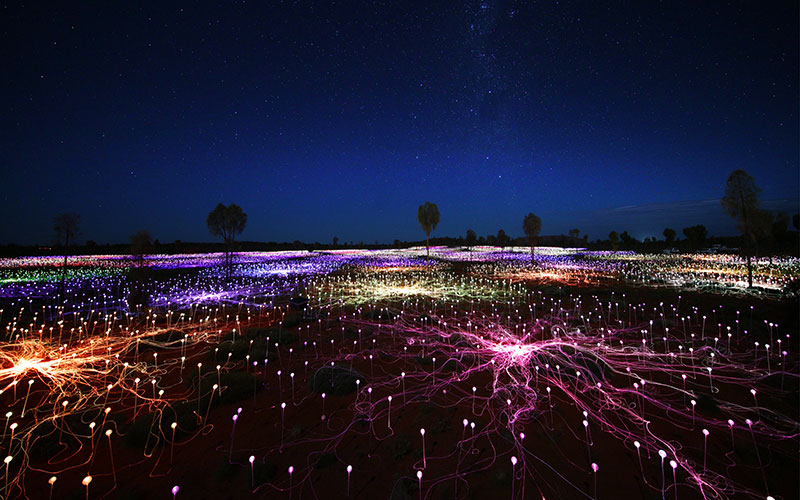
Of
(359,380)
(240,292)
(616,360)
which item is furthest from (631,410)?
(240,292)

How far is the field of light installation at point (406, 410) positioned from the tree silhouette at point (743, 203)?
8.76 metres

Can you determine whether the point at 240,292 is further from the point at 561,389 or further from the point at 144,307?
the point at 561,389

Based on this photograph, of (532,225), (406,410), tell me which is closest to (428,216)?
(532,225)

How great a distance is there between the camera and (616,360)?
736cm

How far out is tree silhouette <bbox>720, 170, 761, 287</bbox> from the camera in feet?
54.0

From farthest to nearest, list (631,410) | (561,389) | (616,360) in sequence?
(616,360), (561,389), (631,410)

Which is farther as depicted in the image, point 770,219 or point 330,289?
point 770,219

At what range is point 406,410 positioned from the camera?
546 centimetres

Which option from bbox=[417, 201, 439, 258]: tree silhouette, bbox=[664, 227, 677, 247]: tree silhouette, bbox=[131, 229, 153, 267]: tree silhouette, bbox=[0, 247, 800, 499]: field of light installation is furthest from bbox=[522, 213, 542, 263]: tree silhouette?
bbox=[664, 227, 677, 247]: tree silhouette

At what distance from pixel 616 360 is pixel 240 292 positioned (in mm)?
18338

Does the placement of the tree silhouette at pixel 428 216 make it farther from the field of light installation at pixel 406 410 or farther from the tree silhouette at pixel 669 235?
the tree silhouette at pixel 669 235

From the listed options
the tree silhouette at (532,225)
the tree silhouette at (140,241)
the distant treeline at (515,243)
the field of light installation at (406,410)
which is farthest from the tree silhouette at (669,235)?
the tree silhouette at (140,241)

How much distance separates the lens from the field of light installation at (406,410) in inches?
150

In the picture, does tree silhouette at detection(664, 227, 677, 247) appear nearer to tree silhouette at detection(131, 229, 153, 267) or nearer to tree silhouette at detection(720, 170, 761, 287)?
tree silhouette at detection(720, 170, 761, 287)
